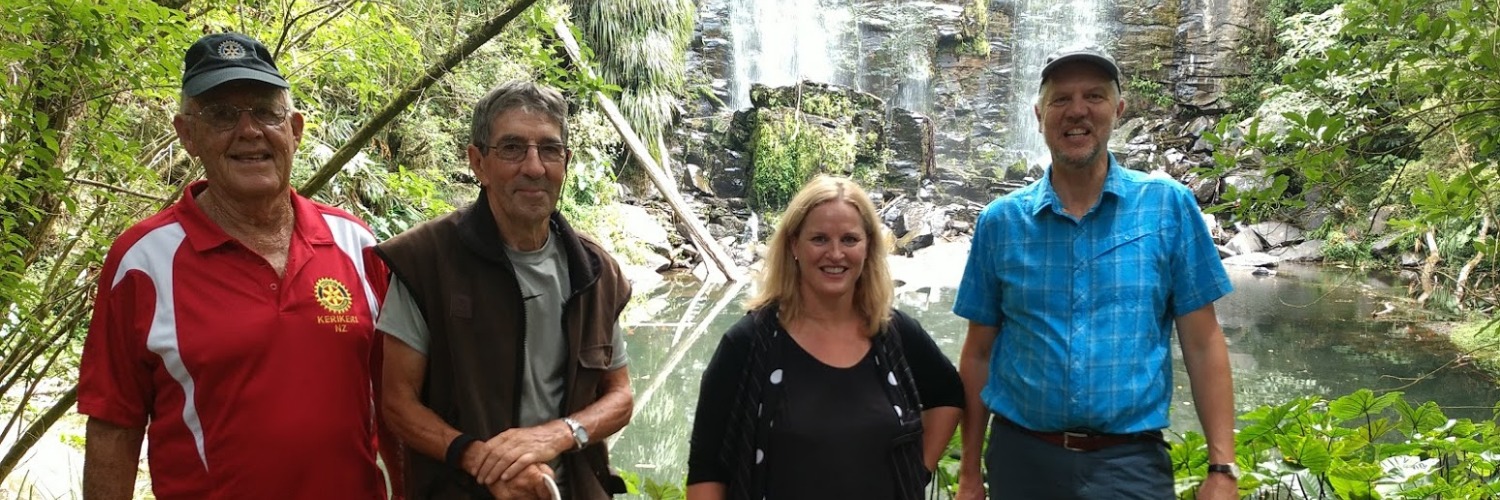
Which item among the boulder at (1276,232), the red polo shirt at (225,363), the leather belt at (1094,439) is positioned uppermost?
the red polo shirt at (225,363)

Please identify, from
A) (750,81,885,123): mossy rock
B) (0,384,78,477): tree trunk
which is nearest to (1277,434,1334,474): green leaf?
(0,384,78,477): tree trunk

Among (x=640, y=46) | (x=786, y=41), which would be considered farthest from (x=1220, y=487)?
(x=786, y=41)

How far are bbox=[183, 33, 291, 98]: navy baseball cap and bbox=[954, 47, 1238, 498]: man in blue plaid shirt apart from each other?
1411 mm

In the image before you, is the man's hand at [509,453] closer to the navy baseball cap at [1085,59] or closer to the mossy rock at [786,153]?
the navy baseball cap at [1085,59]

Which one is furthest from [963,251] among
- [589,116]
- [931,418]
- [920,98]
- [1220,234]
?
[931,418]

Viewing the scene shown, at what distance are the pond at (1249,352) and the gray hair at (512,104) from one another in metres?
4.98

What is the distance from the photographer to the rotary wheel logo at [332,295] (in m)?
1.58

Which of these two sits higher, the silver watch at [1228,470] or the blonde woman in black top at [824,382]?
the blonde woman in black top at [824,382]

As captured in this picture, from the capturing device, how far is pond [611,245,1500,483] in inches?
307

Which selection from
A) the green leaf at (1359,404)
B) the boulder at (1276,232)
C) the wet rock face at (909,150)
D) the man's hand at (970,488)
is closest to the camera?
the man's hand at (970,488)

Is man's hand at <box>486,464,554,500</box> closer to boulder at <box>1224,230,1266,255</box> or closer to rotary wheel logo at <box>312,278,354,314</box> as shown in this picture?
rotary wheel logo at <box>312,278,354,314</box>

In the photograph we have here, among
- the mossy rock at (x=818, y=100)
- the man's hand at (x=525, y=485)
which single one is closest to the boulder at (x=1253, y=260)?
the mossy rock at (x=818, y=100)

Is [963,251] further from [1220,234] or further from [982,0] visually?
[982,0]

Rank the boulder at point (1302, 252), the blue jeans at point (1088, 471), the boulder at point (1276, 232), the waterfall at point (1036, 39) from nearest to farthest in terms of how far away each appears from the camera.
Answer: the blue jeans at point (1088, 471) < the boulder at point (1302, 252) < the boulder at point (1276, 232) < the waterfall at point (1036, 39)
